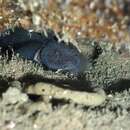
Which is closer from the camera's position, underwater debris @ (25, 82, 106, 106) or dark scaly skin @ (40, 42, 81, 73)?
underwater debris @ (25, 82, 106, 106)

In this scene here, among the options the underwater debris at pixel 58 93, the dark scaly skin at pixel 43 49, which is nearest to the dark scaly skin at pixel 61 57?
the dark scaly skin at pixel 43 49

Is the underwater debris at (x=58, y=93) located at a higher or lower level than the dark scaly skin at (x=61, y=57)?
lower

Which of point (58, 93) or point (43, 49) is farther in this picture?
point (43, 49)

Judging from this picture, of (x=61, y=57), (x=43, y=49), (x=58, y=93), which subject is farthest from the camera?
(x=43, y=49)

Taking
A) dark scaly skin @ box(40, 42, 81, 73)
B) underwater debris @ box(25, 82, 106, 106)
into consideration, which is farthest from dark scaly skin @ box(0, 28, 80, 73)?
underwater debris @ box(25, 82, 106, 106)

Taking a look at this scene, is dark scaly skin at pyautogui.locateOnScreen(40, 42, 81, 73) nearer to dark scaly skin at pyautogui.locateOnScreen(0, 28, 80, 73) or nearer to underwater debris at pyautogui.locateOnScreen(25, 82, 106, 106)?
dark scaly skin at pyautogui.locateOnScreen(0, 28, 80, 73)

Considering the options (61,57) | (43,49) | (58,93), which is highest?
(43,49)

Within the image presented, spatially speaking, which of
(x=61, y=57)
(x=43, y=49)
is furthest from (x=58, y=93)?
(x=43, y=49)

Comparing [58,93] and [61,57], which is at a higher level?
[61,57]

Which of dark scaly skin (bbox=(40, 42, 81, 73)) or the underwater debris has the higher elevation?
dark scaly skin (bbox=(40, 42, 81, 73))

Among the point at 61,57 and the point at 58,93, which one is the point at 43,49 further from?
the point at 58,93

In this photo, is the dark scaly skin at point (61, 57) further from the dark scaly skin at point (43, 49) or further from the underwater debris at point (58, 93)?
the underwater debris at point (58, 93)

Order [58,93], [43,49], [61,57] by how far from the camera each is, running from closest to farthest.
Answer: [58,93] < [61,57] < [43,49]
